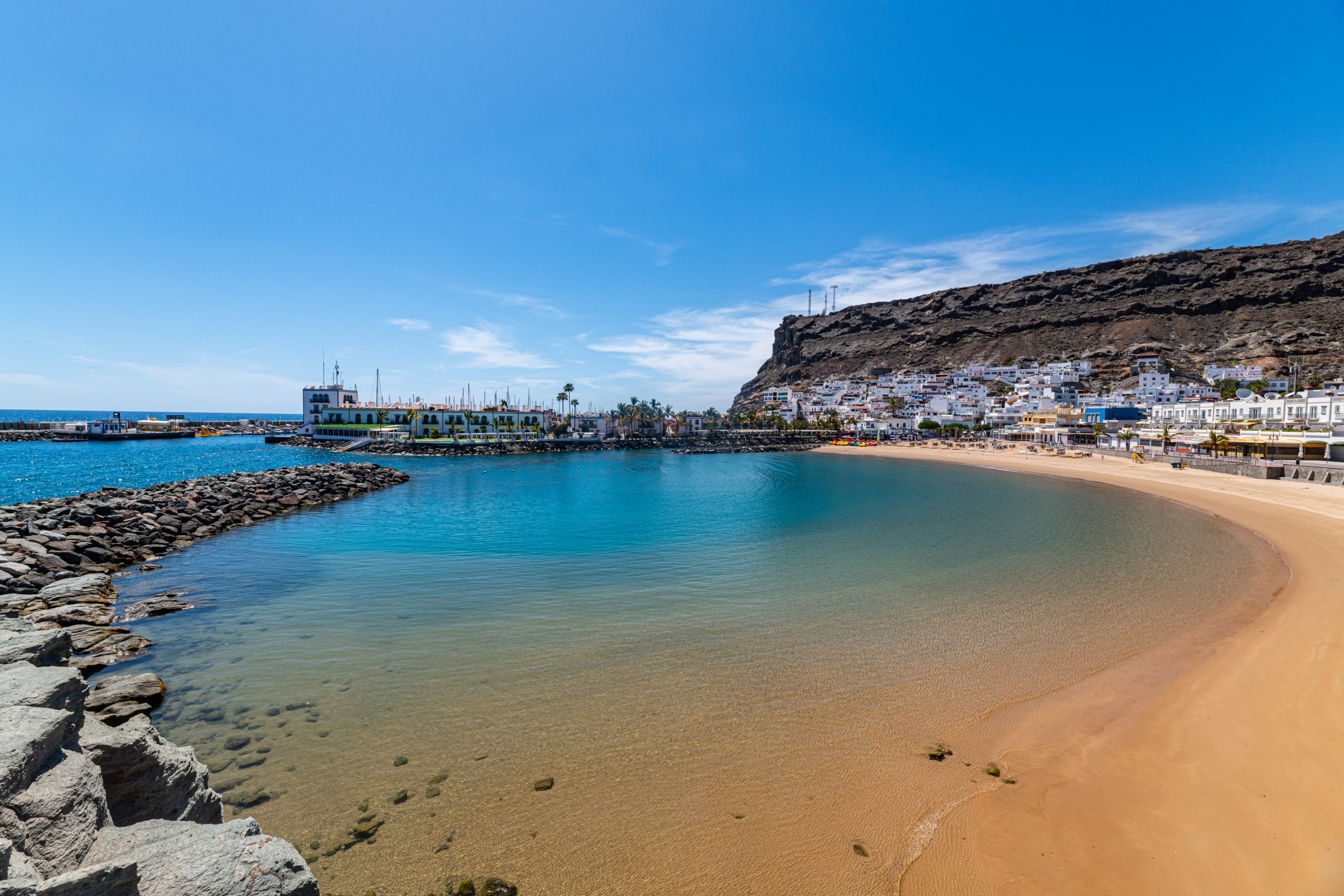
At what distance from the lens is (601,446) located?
10138 centimetres

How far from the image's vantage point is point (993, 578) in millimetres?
16219

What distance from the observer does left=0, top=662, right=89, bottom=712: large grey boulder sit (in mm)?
4645

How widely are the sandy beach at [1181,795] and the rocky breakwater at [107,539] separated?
11273 mm

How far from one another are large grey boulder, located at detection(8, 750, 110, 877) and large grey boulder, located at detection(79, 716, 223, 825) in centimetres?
54

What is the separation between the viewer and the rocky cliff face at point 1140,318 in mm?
100188

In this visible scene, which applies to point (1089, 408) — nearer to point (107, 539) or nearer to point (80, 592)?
point (80, 592)

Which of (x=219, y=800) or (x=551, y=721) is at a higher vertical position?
(x=219, y=800)

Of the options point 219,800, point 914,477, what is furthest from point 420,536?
point 914,477

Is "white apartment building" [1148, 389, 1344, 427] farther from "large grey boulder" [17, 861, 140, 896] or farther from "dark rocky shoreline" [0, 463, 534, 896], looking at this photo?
"large grey boulder" [17, 861, 140, 896]

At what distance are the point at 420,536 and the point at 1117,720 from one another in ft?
74.6

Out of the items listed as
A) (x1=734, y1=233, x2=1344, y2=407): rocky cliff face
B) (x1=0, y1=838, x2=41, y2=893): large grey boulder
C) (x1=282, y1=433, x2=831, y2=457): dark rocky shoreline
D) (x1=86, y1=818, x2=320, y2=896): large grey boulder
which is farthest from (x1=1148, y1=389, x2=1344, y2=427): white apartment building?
(x1=0, y1=838, x2=41, y2=893): large grey boulder

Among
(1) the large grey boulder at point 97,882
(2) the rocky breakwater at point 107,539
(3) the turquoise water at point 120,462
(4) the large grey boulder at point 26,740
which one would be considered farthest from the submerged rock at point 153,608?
(3) the turquoise water at point 120,462

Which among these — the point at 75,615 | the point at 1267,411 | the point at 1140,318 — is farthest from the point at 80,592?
the point at 1140,318

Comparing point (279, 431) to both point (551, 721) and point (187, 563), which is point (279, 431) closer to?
point (187, 563)
